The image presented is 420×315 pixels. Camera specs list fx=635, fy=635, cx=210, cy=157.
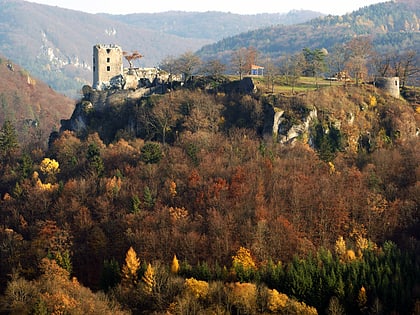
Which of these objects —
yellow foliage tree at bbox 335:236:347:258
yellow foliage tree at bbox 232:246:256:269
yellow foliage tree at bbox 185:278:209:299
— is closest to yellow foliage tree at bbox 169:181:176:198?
yellow foliage tree at bbox 232:246:256:269

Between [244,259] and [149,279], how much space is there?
7.18m

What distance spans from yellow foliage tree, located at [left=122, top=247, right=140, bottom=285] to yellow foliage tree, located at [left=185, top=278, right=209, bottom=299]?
442cm

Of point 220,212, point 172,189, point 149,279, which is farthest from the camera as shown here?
point 172,189

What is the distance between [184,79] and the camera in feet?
237

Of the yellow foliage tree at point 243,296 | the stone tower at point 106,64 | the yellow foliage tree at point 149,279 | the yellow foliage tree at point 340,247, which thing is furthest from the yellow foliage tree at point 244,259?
the stone tower at point 106,64

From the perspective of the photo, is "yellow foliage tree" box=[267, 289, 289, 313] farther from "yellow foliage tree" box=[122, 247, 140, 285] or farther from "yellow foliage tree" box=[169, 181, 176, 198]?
"yellow foliage tree" box=[169, 181, 176, 198]

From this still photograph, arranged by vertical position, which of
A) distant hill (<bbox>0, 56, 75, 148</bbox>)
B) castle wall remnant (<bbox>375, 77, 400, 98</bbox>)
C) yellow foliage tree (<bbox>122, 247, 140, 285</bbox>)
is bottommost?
distant hill (<bbox>0, 56, 75, 148</bbox>)

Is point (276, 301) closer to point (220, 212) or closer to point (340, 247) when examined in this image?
point (340, 247)

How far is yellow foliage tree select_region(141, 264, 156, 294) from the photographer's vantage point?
40891 mm

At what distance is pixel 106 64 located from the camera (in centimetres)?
7450

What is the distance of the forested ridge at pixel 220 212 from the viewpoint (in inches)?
1586

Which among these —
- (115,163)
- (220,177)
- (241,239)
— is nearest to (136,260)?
(241,239)

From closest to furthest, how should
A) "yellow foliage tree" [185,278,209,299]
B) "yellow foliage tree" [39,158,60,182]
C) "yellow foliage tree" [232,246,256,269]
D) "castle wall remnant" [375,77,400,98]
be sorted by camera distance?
"yellow foliage tree" [185,278,209,299] < "yellow foliage tree" [232,246,256,269] < "yellow foliage tree" [39,158,60,182] < "castle wall remnant" [375,77,400,98]

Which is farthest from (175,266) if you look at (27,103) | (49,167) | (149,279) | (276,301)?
(27,103)
